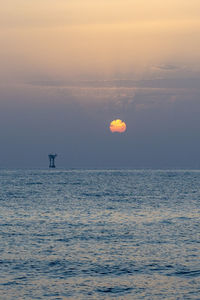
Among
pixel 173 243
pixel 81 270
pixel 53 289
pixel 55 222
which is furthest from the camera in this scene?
pixel 55 222

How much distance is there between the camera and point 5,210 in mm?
59719

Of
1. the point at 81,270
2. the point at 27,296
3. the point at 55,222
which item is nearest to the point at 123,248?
the point at 81,270

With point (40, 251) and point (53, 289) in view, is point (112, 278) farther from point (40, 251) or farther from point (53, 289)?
point (40, 251)

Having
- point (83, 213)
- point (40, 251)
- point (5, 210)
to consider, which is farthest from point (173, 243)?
point (5, 210)

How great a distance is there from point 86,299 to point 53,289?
2.16 meters

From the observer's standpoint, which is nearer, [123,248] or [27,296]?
[27,296]

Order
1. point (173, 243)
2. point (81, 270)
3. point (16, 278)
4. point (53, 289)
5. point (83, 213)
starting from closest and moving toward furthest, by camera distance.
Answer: point (53, 289) < point (16, 278) < point (81, 270) < point (173, 243) < point (83, 213)

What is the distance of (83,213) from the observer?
56562mm

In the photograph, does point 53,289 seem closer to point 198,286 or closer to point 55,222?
point 198,286

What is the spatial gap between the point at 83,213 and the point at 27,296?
35.8m

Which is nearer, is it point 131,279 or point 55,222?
point 131,279

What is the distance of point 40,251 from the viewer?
30.7 metres

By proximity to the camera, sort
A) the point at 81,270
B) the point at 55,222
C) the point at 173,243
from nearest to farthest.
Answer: the point at 81,270
the point at 173,243
the point at 55,222

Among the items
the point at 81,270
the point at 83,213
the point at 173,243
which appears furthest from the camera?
the point at 83,213
